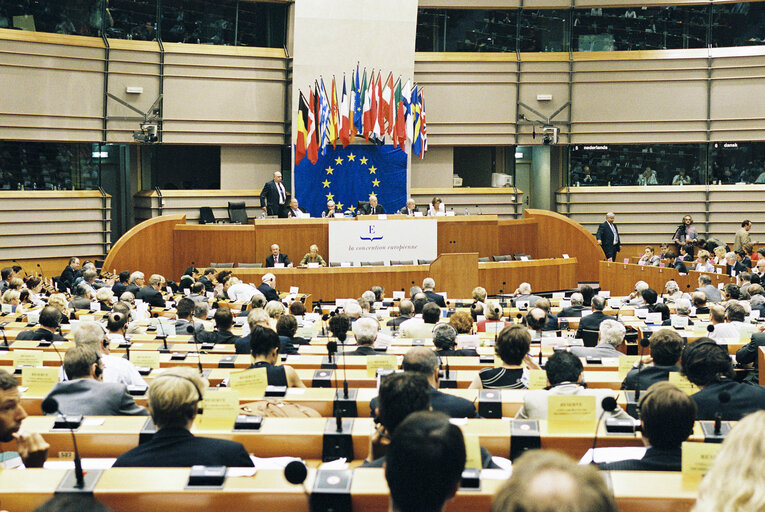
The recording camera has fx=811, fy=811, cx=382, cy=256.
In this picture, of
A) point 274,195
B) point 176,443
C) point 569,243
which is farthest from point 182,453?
point 569,243

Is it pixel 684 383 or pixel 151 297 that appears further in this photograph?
pixel 151 297

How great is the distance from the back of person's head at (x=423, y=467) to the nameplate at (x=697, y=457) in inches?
49.1

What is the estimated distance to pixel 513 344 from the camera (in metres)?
5.31

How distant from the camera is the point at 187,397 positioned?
11.0 ft

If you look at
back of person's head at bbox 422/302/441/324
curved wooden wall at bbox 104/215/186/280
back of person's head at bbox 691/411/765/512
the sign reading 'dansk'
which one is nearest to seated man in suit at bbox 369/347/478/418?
back of person's head at bbox 691/411/765/512

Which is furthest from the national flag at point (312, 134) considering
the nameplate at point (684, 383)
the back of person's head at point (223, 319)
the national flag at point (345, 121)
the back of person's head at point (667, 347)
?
the nameplate at point (684, 383)

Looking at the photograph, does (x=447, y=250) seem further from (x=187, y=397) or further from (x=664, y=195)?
(x=187, y=397)

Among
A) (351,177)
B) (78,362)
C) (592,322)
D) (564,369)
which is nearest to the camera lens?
(78,362)

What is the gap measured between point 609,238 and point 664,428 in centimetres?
1538

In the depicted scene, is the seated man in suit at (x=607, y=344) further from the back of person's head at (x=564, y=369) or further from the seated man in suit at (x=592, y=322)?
the back of person's head at (x=564, y=369)

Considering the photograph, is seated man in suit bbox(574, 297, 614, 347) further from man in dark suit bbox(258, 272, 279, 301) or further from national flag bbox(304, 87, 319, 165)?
national flag bbox(304, 87, 319, 165)

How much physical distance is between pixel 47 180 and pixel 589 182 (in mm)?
12636

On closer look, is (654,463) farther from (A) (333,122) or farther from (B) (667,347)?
(A) (333,122)

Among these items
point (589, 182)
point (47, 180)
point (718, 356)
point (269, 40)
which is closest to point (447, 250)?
point (589, 182)
